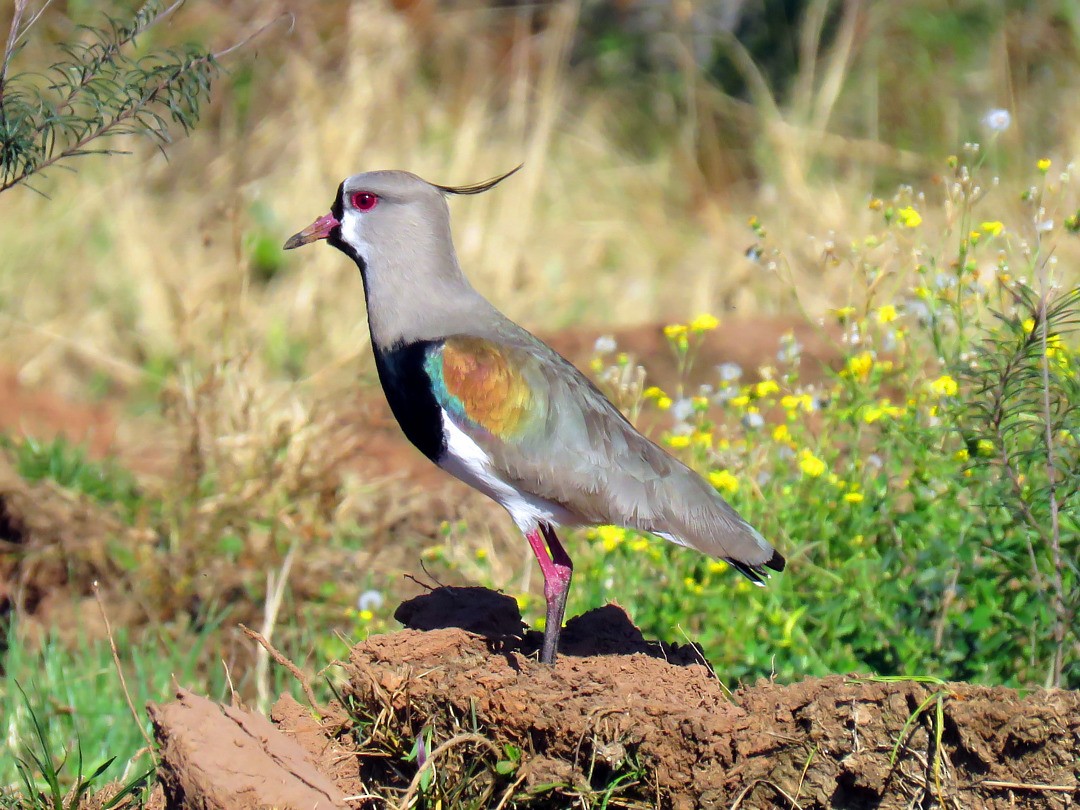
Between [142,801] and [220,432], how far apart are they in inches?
107

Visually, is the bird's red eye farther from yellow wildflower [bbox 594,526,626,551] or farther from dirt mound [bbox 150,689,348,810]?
dirt mound [bbox 150,689,348,810]

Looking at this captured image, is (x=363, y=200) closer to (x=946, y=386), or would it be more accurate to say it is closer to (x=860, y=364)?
(x=860, y=364)

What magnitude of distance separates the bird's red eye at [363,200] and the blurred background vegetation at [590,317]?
2.17 ft

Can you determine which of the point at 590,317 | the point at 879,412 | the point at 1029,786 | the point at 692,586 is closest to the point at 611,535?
the point at 692,586

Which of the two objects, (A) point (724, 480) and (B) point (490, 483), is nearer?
(B) point (490, 483)

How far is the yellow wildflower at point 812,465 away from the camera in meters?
4.21

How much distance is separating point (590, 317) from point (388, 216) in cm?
478

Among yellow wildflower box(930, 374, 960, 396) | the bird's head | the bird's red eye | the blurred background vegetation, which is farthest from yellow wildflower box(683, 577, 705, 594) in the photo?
the bird's red eye

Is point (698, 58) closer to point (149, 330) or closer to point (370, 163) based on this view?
point (370, 163)

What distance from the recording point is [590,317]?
8750 millimetres

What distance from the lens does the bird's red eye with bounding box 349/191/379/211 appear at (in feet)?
13.3

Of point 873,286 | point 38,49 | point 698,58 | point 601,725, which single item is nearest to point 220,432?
point 873,286

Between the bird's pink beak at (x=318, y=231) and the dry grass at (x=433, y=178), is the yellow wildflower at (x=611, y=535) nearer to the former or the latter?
the bird's pink beak at (x=318, y=231)

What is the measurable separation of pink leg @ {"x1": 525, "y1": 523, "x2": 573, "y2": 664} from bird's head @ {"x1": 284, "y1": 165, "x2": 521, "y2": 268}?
920mm
